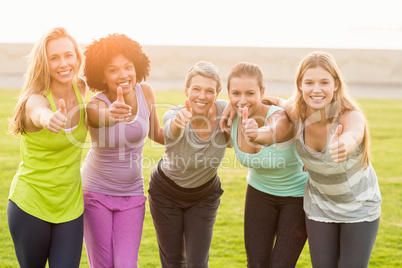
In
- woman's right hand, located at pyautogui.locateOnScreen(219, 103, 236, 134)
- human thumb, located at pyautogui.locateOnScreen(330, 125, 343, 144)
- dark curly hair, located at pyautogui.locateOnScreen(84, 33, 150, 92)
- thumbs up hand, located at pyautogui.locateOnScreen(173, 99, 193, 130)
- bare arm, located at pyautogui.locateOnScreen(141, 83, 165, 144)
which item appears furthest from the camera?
bare arm, located at pyautogui.locateOnScreen(141, 83, 165, 144)

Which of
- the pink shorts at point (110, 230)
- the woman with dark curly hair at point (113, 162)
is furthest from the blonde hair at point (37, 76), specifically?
the pink shorts at point (110, 230)

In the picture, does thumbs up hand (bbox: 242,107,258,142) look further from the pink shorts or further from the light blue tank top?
the pink shorts

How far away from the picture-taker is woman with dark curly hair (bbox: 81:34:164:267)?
3736 mm

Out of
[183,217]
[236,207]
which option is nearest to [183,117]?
[183,217]

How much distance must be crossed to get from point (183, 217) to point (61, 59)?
1.51 metres

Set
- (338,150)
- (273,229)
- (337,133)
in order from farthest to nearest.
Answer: (273,229), (337,133), (338,150)

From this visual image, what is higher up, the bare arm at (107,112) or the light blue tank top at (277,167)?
the bare arm at (107,112)

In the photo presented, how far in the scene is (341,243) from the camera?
3.50 metres

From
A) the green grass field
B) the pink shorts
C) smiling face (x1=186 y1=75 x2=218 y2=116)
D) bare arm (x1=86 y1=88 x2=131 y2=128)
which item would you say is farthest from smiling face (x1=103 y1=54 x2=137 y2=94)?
the pink shorts

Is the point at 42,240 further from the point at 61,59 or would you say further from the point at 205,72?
the point at 205,72

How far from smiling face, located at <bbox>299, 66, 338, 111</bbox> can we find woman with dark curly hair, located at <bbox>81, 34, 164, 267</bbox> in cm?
124

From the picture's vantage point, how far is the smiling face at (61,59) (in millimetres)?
3504

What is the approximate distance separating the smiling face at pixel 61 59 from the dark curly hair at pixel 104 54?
0.62ft

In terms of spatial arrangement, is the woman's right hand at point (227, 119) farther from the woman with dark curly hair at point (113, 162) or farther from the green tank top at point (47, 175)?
the green tank top at point (47, 175)
